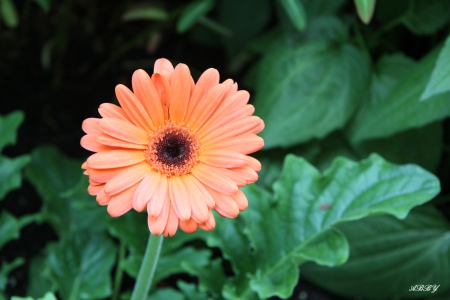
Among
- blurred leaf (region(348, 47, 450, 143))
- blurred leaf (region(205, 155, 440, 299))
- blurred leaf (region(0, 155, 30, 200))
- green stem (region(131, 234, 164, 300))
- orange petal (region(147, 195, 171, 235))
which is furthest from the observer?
blurred leaf (region(0, 155, 30, 200))

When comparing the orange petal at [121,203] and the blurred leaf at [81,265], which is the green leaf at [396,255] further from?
the orange petal at [121,203]

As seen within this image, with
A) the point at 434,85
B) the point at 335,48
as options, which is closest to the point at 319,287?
the point at 335,48

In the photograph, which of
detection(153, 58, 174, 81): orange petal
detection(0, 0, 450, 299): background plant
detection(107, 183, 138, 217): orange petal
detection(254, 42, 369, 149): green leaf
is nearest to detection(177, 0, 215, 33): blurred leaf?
detection(0, 0, 450, 299): background plant

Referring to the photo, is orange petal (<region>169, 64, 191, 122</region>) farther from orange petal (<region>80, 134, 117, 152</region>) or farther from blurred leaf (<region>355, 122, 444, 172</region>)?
blurred leaf (<region>355, 122, 444, 172</region>)

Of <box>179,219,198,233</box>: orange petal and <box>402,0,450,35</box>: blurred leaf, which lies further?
<box>402,0,450,35</box>: blurred leaf

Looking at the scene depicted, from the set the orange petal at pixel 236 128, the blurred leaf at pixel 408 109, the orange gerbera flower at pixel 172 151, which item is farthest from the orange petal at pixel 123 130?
the blurred leaf at pixel 408 109

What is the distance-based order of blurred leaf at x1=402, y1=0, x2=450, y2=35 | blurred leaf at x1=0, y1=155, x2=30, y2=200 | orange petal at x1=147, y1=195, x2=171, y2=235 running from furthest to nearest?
1. blurred leaf at x1=402, y1=0, x2=450, y2=35
2. blurred leaf at x1=0, y1=155, x2=30, y2=200
3. orange petal at x1=147, y1=195, x2=171, y2=235

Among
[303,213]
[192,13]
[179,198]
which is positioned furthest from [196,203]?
[192,13]
